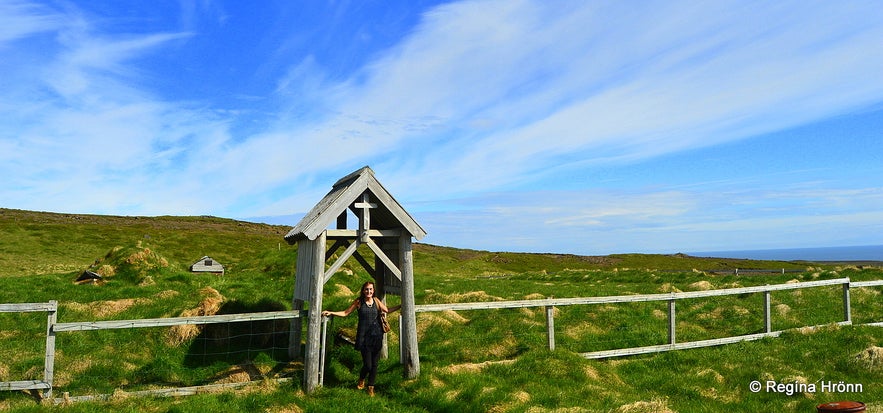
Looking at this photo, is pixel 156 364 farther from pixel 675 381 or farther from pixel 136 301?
pixel 675 381

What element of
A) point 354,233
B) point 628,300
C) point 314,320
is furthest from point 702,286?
point 314,320

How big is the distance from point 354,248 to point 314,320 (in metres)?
1.83

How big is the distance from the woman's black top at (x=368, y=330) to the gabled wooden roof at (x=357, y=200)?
1912 mm

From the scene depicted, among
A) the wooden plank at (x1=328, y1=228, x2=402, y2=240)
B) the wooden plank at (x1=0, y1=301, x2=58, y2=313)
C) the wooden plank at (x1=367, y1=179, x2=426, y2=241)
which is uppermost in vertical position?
the wooden plank at (x1=367, y1=179, x2=426, y2=241)

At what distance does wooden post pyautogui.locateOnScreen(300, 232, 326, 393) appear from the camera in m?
11.6

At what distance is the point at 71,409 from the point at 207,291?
8.13 metres

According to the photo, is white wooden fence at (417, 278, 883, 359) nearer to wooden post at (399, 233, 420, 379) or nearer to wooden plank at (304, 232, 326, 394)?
wooden post at (399, 233, 420, 379)

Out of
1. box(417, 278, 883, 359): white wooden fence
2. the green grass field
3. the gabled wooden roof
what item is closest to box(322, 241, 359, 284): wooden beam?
the gabled wooden roof

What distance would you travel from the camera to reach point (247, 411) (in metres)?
10.2

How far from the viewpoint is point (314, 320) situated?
11805 millimetres

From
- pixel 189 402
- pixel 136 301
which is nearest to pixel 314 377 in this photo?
pixel 189 402

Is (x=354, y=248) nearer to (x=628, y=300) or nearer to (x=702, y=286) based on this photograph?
(x=628, y=300)

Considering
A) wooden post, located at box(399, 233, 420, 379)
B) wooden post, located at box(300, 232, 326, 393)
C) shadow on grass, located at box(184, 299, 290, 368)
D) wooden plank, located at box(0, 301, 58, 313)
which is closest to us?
wooden plank, located at box(0, 301, 58, 313)

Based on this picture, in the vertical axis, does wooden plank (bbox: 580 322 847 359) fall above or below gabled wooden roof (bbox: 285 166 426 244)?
below
